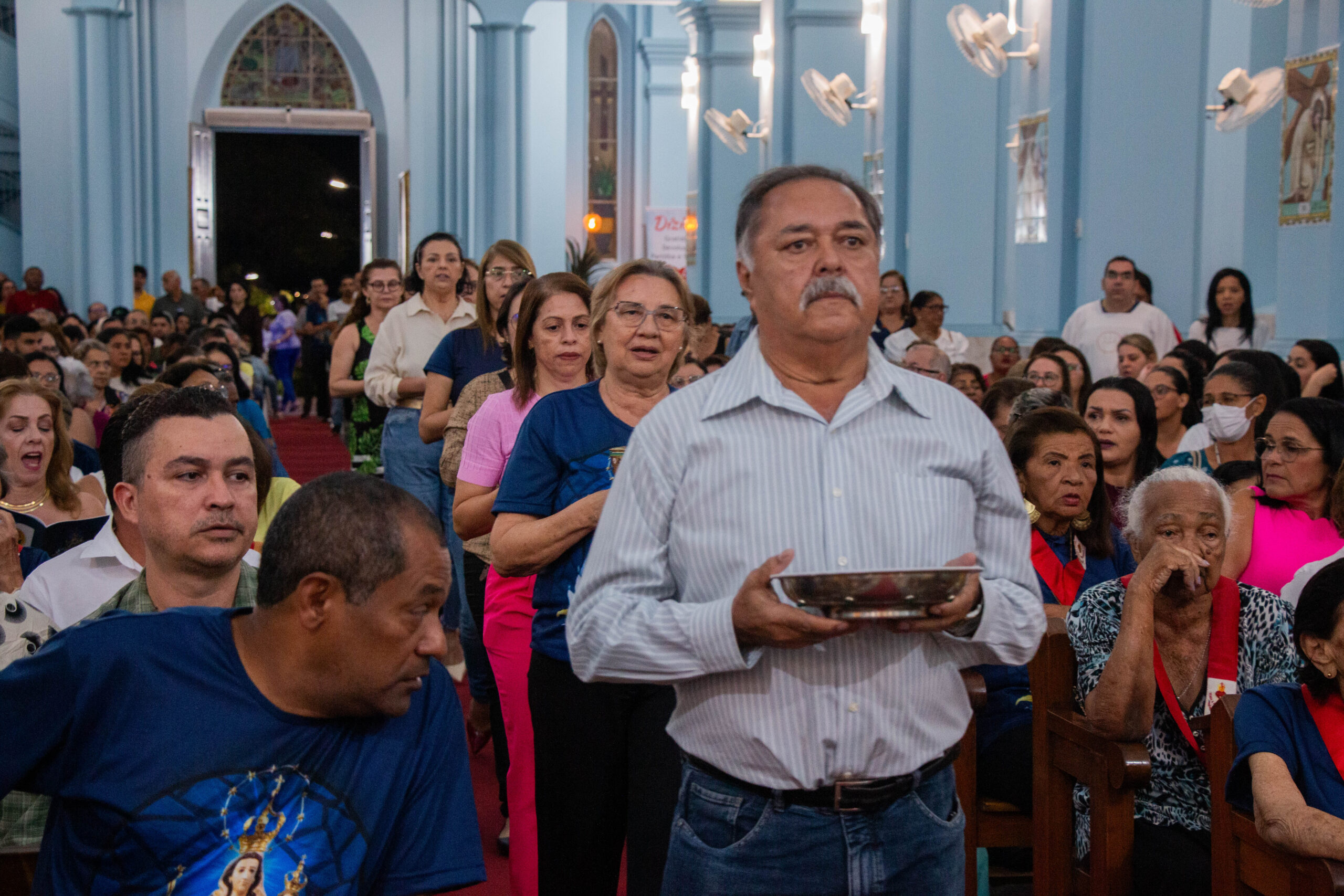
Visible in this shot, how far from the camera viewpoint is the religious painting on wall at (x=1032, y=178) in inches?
466

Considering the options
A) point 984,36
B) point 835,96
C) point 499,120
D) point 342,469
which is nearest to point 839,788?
point 342,469

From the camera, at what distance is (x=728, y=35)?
20.3 meters

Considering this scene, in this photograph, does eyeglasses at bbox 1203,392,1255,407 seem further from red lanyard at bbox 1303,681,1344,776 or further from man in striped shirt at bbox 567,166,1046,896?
man in striped shirt at bbox 567,166,1046,896

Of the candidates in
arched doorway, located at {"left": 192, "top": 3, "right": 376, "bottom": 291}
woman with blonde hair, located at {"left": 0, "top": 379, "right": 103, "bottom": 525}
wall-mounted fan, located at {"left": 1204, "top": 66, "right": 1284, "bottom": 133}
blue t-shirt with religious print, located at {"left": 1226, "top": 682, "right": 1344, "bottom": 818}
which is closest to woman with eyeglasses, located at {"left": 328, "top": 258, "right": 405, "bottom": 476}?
woman with blonde hair, located at {"left": 0, "top": 379, "right": 103, "bottom": 525}

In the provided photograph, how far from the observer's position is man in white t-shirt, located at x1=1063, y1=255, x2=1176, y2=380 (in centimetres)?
Answer: 989

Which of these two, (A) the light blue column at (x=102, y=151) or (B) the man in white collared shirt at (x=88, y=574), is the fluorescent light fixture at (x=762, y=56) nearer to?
(A) the light blue column at (x=102, y=151)

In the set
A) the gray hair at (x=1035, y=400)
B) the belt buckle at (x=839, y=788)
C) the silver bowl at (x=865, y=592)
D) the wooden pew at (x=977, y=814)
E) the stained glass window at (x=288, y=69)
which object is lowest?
the wooden pew at (x=977, y=814)

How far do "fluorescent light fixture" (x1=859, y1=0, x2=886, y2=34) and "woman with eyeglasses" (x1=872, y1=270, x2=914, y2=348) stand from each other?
4.28 metres

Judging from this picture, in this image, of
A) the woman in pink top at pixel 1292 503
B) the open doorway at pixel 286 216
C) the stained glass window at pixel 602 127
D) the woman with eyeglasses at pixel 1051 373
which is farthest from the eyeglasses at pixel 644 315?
the open doorway at pixel 286 216

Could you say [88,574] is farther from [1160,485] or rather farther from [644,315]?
[1160,485]

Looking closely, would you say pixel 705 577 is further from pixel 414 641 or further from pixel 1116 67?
pixel 1116 67

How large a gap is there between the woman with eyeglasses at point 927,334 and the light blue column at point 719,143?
335 inches

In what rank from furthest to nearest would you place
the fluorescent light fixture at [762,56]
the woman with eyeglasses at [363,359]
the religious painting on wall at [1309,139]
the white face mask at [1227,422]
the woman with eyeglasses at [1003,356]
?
the fluorescent light fixture at [762,56], the woman with eyeglasses at [1003,356], the religious painting on wall at [1309,139], the woman with eyeglasses at [363,359], the white face mask at [1227,422]

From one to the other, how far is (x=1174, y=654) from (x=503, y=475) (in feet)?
5.72
